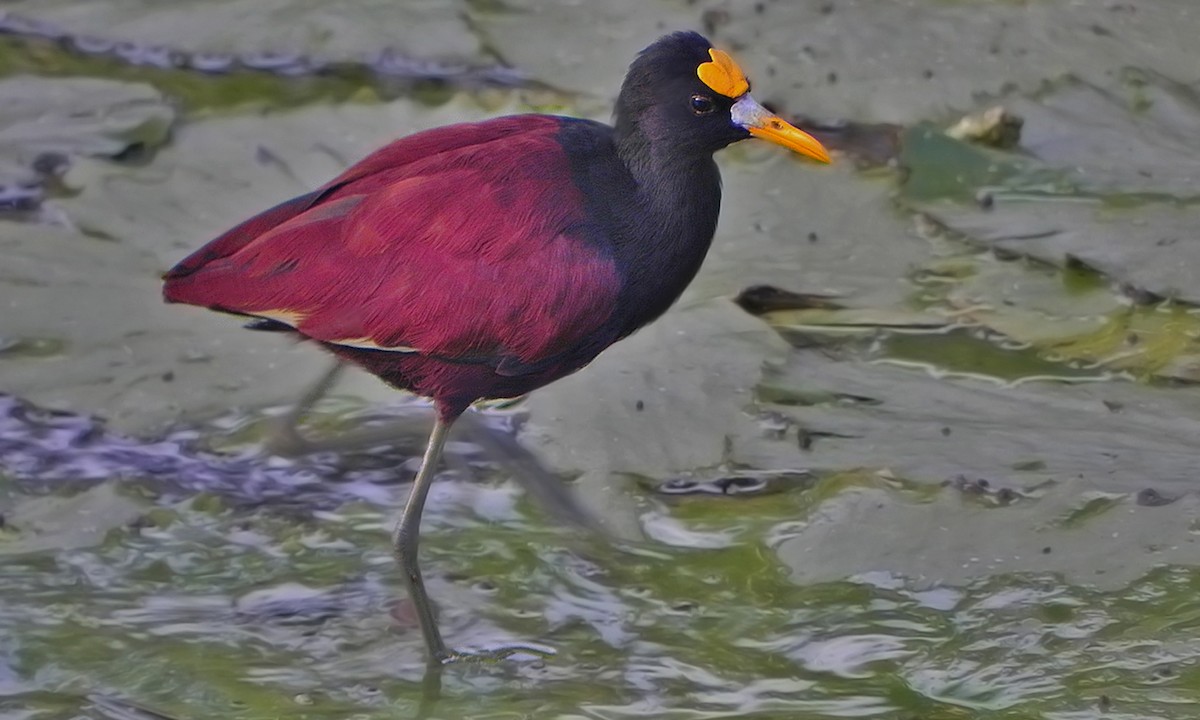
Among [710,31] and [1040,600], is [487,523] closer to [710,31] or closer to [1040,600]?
[1040,600]

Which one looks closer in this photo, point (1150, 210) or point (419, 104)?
point (1150, 210)

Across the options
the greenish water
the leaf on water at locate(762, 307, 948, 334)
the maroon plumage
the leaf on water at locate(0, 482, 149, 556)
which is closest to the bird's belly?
the maroon plumage

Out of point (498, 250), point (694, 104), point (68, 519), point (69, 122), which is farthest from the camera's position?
point (69, 122)

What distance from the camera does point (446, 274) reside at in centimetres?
317

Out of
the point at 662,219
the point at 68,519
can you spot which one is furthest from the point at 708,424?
the point at 68,519

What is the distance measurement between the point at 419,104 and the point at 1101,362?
1.97 m

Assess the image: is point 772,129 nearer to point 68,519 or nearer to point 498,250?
point 498,250

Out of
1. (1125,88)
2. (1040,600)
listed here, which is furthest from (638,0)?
(1040,600)

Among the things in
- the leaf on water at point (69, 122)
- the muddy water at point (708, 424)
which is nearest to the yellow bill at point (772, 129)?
the muddy water at point (708, 424)

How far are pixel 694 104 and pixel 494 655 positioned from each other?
3.49ft

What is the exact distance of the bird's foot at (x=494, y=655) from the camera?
3127 mm

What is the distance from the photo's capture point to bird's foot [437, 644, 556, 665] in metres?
3.13

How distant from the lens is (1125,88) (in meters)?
4.38

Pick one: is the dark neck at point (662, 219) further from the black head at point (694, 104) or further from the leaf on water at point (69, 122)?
the leaf on water at point (69, 122)
